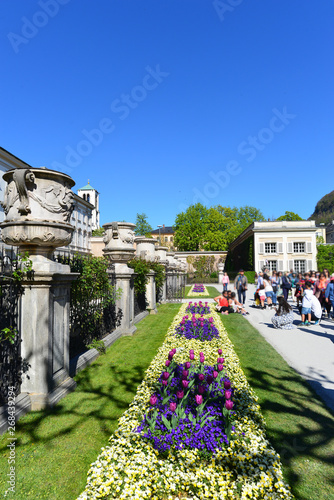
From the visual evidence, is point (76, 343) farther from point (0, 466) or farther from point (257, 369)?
point (257, 369)

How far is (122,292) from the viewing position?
8008 millimetres

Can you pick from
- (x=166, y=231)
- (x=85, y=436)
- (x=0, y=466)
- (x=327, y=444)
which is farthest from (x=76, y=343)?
(x=166, y=231)

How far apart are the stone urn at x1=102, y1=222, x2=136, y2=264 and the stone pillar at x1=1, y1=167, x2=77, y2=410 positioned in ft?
13.0

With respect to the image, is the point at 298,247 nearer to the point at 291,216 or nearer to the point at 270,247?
the point at 270,247

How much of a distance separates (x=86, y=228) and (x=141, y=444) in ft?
196

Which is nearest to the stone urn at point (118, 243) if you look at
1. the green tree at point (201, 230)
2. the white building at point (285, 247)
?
the white building at point (285, 247)

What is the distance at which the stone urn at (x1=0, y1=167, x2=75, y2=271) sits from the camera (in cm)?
376

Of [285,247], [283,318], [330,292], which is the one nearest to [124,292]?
[283,318]

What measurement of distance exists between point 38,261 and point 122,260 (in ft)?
14.1

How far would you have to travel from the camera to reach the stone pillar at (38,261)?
3.75 m

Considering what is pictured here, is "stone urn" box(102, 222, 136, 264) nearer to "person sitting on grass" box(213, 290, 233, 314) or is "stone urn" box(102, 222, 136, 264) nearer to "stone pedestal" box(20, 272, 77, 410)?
"stone pedestal" box(20, 272, 77, 410)

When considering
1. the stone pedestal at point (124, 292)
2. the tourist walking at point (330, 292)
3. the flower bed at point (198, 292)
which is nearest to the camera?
the stone pedestal at point (124, 292)

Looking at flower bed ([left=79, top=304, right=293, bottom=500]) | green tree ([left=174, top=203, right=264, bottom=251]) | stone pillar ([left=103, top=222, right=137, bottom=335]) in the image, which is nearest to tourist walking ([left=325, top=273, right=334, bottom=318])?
stone pillar ([left=103, top=222, right=137, bottom=335])

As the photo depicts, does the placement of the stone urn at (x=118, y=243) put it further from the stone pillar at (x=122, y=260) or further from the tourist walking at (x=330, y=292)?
the tourist walking at (x=330, y=292)
